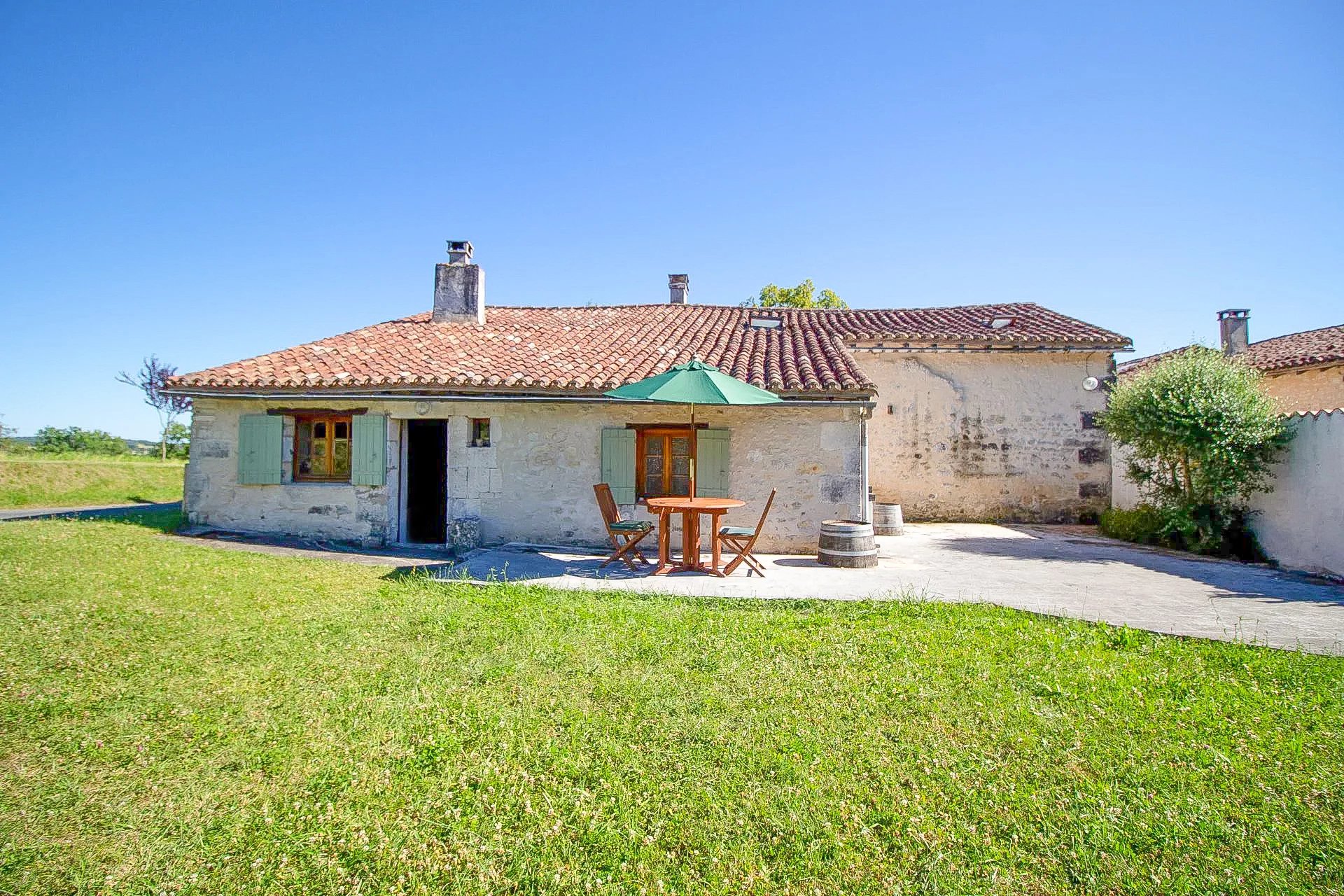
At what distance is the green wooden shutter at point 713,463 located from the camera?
859 cm

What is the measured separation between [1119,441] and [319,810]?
1207 centimetres

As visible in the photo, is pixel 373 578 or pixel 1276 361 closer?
pixel 373 578

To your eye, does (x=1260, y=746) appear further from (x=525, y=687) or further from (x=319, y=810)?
(x=319, y=810)

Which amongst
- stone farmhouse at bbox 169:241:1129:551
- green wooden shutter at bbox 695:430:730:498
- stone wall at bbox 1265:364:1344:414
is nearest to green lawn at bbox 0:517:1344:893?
green wooden shutter at bbox 695:430:730:498

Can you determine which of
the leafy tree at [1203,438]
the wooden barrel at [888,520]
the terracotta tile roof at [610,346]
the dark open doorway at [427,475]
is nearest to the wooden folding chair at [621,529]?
the terracotta tile roof at [610,346]

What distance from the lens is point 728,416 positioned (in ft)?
28.7

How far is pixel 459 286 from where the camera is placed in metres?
12.2

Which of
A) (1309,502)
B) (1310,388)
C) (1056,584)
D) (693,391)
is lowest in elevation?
(1056,584)

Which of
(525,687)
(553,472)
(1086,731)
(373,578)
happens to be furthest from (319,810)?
(553,472)

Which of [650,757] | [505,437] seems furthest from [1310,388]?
[650,757]

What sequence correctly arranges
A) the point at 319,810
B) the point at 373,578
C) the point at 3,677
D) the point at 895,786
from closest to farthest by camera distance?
the point at 319,810
the point at 895,786
the point at 3,677
the point at 373,578

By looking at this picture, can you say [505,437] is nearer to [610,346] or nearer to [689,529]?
[610,346]

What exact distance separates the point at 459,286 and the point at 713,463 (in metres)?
6.82

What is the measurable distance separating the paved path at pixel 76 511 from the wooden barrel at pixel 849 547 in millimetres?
12273
